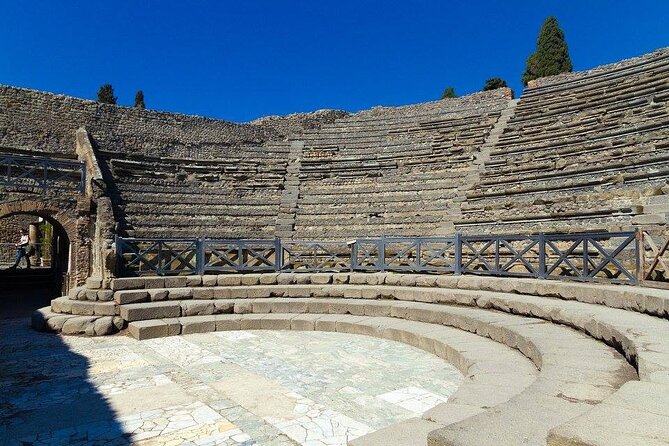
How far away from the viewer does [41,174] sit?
46.3 feet

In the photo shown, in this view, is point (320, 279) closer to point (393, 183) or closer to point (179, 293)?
point (179, 293)

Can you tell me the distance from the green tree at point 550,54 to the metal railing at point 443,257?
82.8 feet


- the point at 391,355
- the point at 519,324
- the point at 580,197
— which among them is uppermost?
the point at 580,197

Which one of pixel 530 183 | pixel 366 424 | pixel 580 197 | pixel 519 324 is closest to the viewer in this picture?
pixel 366 424

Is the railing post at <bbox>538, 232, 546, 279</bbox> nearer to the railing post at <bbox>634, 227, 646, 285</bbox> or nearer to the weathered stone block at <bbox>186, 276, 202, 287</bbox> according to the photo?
the railing post at <bbox>634, 227, 646, 285</bbox>

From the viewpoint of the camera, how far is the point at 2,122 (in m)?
16.2

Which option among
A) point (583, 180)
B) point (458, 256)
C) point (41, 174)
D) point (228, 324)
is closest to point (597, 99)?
point (583, 180)

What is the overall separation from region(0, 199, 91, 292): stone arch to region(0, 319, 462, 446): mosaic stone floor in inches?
197

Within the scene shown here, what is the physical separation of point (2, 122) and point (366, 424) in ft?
59.2

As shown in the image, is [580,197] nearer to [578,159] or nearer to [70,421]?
[578,159]

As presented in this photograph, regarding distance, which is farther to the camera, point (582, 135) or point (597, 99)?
point (597, 99)

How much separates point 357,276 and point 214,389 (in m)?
5.31

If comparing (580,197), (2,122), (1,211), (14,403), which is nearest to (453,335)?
(14,403)

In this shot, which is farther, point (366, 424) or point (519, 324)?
point (519, 324)
